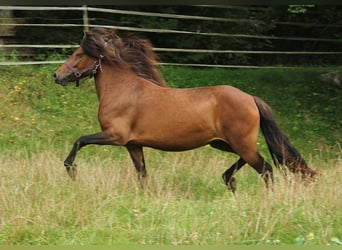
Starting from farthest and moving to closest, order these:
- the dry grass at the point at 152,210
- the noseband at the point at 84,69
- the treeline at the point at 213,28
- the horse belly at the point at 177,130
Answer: the treeline at the point at 213,28 → the noseband at the point at 84,69 → the horse belly at the point at 177,130 → the dry grass at the point at 152,210

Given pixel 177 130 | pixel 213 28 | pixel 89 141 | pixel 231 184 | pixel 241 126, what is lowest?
pixel 231 184

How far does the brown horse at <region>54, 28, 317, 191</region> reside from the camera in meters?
7.35

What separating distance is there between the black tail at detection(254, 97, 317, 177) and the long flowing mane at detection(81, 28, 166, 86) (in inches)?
56.8

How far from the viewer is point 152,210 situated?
5.91 metres

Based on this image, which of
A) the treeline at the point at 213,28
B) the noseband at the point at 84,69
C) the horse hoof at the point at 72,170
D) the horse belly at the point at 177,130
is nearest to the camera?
the horse hoof at the point at 72,170

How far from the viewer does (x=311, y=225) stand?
561cm

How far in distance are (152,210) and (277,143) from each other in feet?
7.59

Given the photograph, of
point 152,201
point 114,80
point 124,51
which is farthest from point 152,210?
point 124,51

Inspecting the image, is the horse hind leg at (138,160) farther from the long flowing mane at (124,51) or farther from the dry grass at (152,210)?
the long flowing mane at (124,51)

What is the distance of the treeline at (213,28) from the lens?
50.0 ft

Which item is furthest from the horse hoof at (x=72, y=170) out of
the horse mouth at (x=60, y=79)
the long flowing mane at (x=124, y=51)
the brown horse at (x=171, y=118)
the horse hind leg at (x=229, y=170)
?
the horse hind leg at (x=229, y=170)

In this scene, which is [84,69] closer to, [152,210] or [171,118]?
[171,118]

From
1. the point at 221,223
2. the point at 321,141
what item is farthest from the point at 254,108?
the point at 321,141

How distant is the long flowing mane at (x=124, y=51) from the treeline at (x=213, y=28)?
21.7 feet
